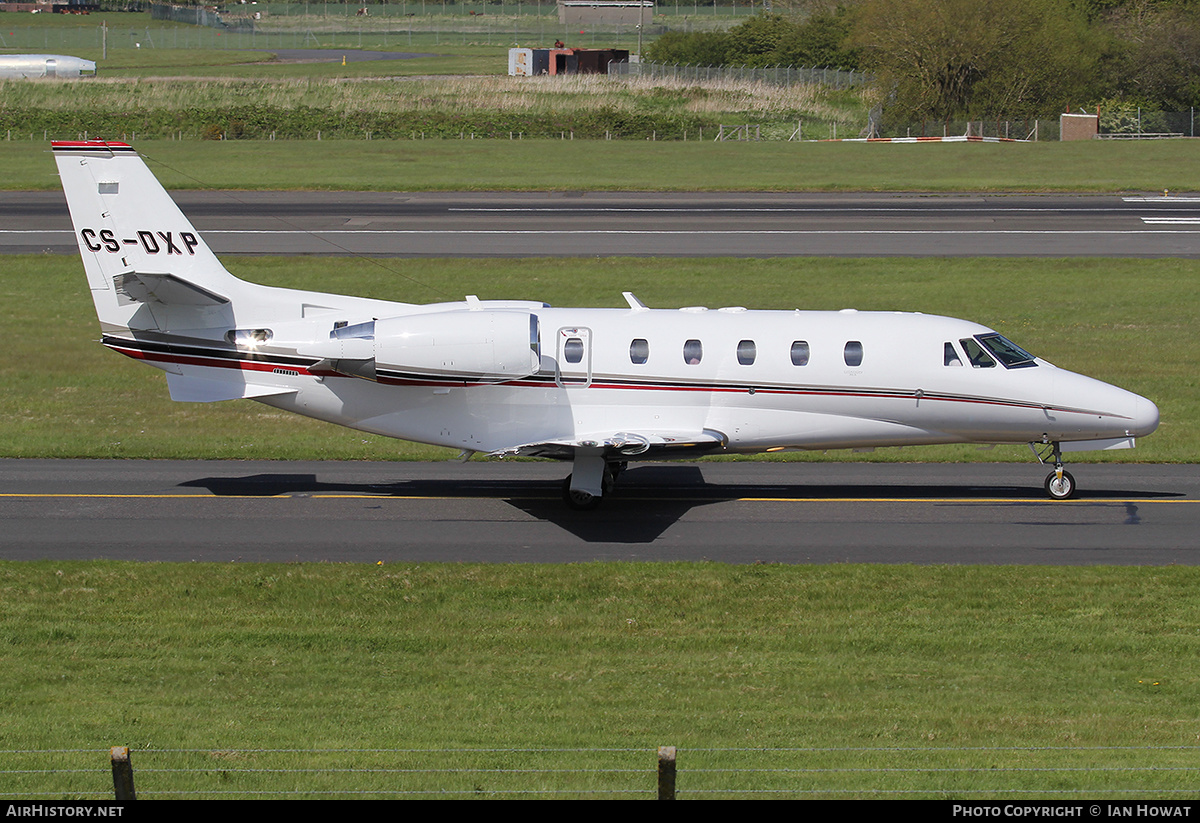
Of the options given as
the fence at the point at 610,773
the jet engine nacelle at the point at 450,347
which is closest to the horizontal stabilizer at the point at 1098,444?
the jet engine nacelle at the point at 450,347

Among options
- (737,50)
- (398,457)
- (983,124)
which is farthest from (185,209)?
(737,50)

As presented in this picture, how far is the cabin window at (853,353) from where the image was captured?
1992cm

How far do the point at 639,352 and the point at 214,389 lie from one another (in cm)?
707

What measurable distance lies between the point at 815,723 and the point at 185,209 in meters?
44.6

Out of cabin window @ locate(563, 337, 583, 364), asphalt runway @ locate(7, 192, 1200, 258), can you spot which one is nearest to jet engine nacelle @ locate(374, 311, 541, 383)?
cabin window @ locate(563, 337, 583, 364)

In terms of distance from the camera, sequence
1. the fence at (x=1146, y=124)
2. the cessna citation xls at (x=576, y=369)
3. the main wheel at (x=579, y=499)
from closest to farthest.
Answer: the cessna citation xls at (x=576, y=369) → the main wheel at (x=579, y=499) → the fence at (x=1146, y=124)

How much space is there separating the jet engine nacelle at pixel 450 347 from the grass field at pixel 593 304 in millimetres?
4575

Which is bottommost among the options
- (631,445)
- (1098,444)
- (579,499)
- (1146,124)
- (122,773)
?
(579,499)

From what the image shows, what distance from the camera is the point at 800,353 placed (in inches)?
785

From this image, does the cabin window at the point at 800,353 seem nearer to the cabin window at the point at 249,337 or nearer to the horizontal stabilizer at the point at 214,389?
the horizontal stabilizer at the point at 214,389

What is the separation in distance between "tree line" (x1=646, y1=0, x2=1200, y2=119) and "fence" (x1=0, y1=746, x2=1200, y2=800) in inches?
3009

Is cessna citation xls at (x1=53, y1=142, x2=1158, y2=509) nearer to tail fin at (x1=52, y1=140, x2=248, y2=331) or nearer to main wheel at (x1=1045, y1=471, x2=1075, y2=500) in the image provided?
tail fin at (x1=52, y1=140, x2=248, y2=331)

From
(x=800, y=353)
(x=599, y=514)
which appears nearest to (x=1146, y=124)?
(x=800, y=353)

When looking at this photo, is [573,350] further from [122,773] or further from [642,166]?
[642,166]
